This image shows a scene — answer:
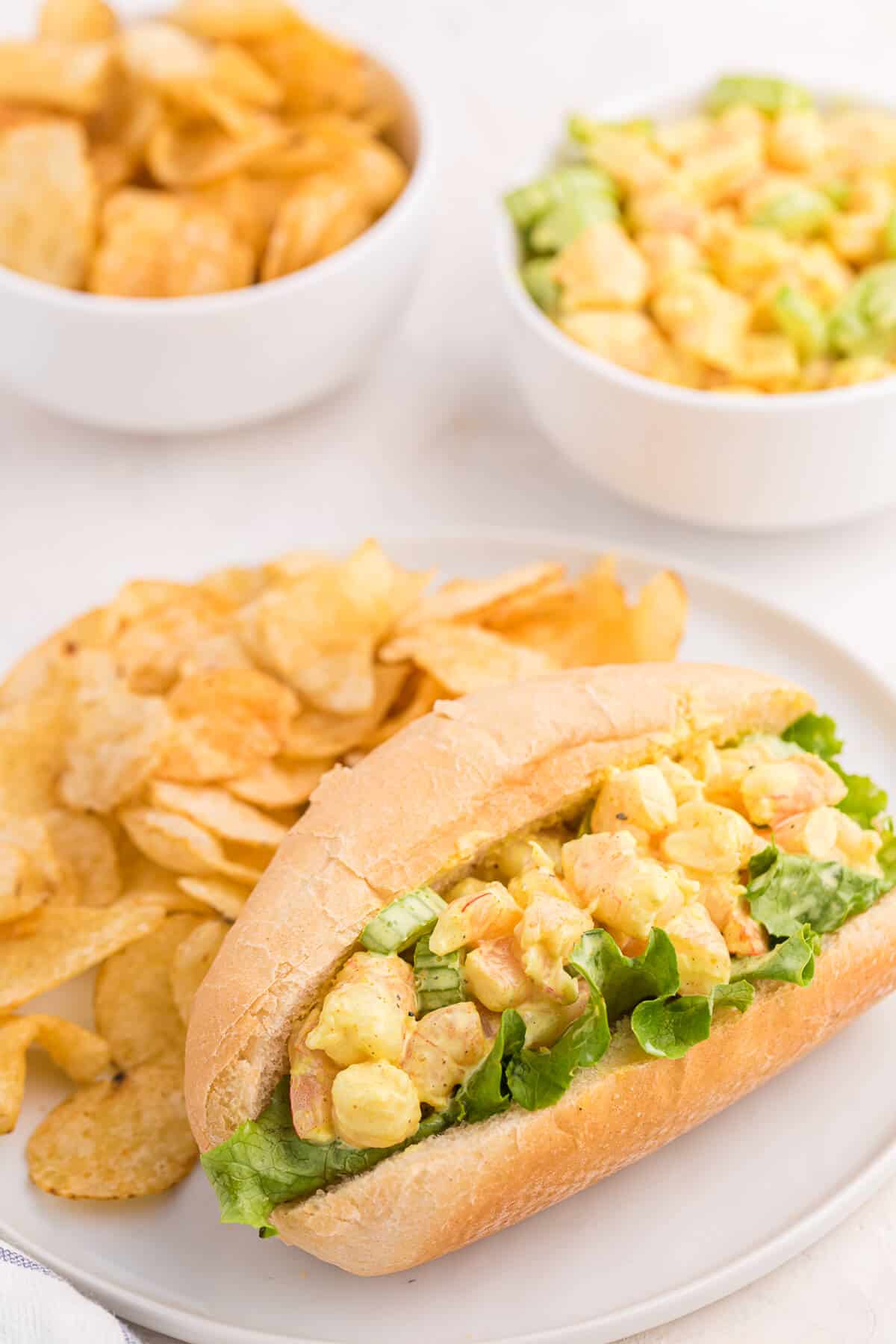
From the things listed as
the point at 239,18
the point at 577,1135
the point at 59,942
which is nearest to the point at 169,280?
the point at 239,18

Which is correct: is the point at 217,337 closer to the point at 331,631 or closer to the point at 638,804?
the point at 331,631

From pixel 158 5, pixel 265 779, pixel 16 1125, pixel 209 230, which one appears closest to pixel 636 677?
pixel 265 779

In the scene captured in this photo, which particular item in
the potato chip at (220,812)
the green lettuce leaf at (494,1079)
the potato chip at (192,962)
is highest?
the green lettuce leaf at (494,1079)

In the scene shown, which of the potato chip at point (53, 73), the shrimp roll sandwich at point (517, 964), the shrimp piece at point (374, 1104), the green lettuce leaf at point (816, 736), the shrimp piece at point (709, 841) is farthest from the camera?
the potato chip at point (53, 73)

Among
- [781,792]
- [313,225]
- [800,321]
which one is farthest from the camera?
[313,225]

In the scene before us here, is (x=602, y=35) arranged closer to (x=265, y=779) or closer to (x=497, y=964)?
(x=265, y=779)

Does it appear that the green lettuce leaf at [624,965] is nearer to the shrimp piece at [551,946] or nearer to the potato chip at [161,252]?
the shrimp piece at [551,946]

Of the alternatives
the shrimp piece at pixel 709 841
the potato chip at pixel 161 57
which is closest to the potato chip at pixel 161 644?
the shrimp piece at pixel 709 841
